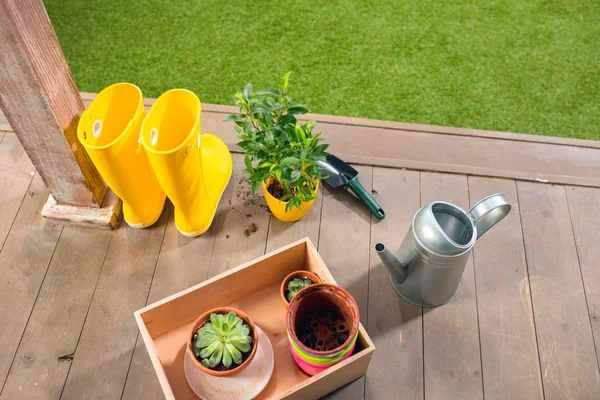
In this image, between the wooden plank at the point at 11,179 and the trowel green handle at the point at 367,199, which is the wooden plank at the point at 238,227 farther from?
the wooden plank at the point at 11,179

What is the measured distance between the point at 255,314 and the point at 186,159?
17.4 inches

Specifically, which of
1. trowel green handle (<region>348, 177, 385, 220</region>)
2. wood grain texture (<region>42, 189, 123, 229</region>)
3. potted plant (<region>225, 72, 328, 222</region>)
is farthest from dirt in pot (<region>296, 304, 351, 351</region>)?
wood grain texture (<region>42, 189, 123, 229</region>)

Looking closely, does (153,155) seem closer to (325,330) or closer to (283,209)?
(283,209)

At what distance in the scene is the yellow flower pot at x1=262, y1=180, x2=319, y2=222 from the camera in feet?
4.80

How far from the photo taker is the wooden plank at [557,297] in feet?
4.27

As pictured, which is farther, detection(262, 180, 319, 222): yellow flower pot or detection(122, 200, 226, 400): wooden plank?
detection(262, 180, 319, 222): yellow flower pot

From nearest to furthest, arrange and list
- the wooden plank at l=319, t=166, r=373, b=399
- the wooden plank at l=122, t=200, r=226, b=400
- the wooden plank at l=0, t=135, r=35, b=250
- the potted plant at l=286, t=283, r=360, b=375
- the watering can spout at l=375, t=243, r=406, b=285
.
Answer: the potted plant at l=286, t=283, r=360, b=375 < the watering can spout at l=375, t=243, r=406, b=285 < the wooden plank at l=122, t=200, r=226, b=400 < the wooden plank at l=319, t=166, r=373, b=399 < the wooden plank at l=0, t=135, r=35, b=250

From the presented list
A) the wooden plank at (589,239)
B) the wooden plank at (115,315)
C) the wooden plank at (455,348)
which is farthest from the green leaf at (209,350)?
the wooden plank at (589,239)

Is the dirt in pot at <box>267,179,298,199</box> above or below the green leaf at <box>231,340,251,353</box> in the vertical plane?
below

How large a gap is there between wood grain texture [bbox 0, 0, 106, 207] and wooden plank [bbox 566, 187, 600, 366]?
4.73ft

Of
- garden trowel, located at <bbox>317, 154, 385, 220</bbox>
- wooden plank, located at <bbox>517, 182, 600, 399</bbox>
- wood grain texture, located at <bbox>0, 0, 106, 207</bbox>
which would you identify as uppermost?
wood grain texture, located at <bbox>0, 0, 106, 207</bbox>

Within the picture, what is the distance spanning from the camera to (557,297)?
1425mm

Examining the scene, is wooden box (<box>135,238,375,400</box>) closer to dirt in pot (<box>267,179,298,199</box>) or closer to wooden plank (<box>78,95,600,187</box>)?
dirt in pot (<box>267,179,298,199</box>)

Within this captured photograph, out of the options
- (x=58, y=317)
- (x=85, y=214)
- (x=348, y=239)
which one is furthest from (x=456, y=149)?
(x=58, y=317)
